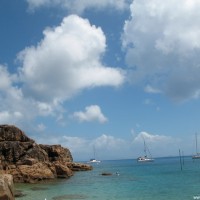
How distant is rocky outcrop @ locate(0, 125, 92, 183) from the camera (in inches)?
2675

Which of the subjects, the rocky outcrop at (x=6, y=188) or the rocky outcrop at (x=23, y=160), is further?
the rocky outcrop at (x=23, y=160)

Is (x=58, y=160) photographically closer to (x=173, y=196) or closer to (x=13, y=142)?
(x=13, y=142)

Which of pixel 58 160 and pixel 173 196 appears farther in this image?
pixel 58 160

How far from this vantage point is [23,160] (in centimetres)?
7562

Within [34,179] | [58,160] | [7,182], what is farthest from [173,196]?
[58,160]

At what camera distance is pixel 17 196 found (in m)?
46.4

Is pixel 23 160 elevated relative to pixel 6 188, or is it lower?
elevated

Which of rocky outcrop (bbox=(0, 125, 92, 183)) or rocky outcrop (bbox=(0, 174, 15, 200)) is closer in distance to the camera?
rocky outcrop (bbox=(0, 174, 15, 200))

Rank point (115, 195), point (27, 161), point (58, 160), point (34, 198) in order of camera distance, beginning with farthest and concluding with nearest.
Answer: point (58, 160) → point (27, 161) → point (115, 195) → point (34, 198)

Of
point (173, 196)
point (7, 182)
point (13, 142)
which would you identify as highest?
point (13, 142)

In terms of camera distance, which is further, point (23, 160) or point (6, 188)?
point (23, 160)

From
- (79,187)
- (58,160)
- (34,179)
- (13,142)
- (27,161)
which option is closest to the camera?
(79,187)

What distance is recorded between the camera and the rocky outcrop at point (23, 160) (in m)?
67.9

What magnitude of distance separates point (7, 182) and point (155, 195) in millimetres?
23653
